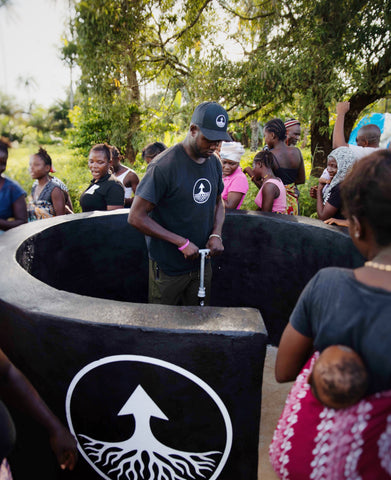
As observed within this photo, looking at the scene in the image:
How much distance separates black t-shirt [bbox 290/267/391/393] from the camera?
1.03m

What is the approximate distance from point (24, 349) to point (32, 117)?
3790cm

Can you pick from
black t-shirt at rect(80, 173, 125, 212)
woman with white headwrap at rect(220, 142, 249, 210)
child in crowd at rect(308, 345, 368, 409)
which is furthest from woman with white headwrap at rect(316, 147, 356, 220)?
child in crowd at rect(308, 345, 368, 409)

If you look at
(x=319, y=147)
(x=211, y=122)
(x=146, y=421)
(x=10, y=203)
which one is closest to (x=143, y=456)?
(x=146, y=421)

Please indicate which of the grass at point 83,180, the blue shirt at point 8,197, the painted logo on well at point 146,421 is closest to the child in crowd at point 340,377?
the painted logo on well at point 146,421

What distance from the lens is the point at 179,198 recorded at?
8.01 feet

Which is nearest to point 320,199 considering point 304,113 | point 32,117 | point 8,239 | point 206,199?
point 206,199

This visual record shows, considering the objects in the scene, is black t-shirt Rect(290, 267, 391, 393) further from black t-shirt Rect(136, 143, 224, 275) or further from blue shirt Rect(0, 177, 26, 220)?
blue shirt Rect(0, 177, 26, 220)

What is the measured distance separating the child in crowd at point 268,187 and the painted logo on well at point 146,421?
2.39 m

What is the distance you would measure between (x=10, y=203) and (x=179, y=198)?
5.80 feet

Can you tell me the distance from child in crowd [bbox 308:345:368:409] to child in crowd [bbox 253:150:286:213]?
2.70 meters

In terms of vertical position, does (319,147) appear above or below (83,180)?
above

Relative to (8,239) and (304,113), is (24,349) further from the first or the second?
(304,113)

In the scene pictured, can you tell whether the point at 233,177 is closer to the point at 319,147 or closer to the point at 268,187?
the point at 268,187

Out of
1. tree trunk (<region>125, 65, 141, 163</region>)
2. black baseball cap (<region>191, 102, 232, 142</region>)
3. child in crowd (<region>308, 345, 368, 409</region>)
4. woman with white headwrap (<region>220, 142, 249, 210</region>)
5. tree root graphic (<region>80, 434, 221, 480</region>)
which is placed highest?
tree trunk (<region>125, 65, 141, 163</region>)
